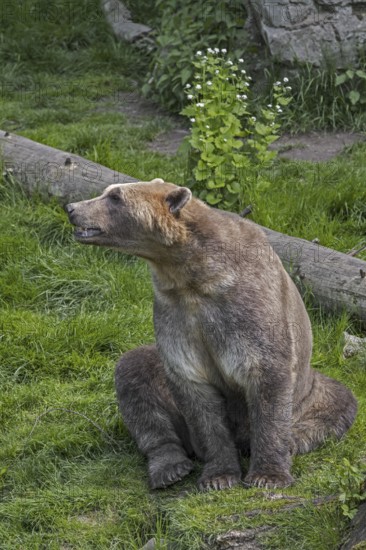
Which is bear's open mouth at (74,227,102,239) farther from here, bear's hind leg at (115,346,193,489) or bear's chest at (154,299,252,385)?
bear's hind leg at (115,346,193,489)

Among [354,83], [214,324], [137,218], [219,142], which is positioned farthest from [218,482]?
[354,83]

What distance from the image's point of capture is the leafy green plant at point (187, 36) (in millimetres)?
10711

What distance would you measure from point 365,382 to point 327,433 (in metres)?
1.04

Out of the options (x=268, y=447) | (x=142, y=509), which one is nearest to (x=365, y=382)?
(x=268, y=447)

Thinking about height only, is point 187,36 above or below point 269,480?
below

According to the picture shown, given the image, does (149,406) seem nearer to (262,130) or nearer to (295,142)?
(262,130)

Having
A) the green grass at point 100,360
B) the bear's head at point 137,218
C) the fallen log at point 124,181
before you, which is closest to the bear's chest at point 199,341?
the bear's head at point 137,218

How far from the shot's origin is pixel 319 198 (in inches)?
340

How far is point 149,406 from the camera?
19.5 feet

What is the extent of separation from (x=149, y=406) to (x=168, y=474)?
0.46m

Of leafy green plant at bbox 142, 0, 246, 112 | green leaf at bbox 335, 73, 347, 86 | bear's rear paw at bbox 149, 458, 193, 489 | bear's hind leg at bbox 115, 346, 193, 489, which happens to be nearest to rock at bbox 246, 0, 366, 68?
green leaf at bbox 335, 73, 347, 86

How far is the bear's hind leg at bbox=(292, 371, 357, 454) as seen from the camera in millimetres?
5867

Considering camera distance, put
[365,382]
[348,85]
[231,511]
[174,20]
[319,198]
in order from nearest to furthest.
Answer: [231,511], [365,382], [319,198], [348,85], [174,20]

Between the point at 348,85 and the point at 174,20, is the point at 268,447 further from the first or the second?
the point at 174,20
